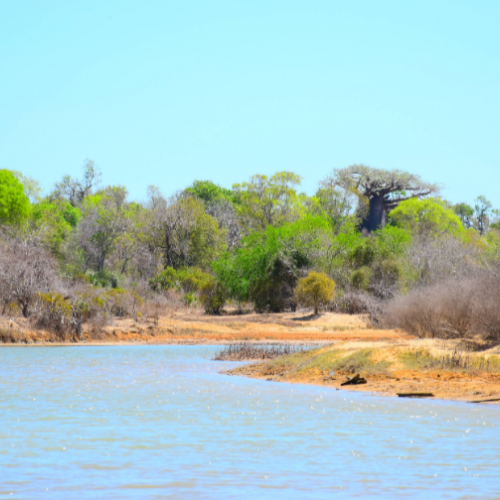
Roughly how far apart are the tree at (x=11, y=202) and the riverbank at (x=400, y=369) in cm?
5234

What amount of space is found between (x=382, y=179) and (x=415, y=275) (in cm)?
4294

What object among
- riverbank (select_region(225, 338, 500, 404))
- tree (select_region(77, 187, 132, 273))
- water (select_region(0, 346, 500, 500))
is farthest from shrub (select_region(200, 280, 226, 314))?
water (select_region(0, 346, 500, 500))

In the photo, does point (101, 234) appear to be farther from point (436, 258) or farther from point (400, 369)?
point (400, 369)

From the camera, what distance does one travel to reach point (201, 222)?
69875 mm

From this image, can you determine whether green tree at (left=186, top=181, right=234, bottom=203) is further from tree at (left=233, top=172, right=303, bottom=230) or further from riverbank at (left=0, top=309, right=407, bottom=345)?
riverbank at (left=0, top=309, right=407, bottom=345)

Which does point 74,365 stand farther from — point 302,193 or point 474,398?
point 302,193

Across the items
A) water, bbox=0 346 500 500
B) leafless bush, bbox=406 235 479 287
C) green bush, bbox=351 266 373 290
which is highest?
leafless bush, bbox=406 235 479 287

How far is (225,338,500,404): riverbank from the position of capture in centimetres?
1831

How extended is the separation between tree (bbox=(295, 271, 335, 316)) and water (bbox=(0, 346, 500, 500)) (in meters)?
30.6

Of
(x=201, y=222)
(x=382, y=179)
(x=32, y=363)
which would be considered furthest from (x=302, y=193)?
(x=32, y=363)

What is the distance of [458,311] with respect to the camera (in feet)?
87.7

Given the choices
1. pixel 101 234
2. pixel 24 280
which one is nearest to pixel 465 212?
pixel 101 234

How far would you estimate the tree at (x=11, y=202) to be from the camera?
235ft

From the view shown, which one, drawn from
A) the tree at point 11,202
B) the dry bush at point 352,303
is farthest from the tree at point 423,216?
the tree at point 11,202
